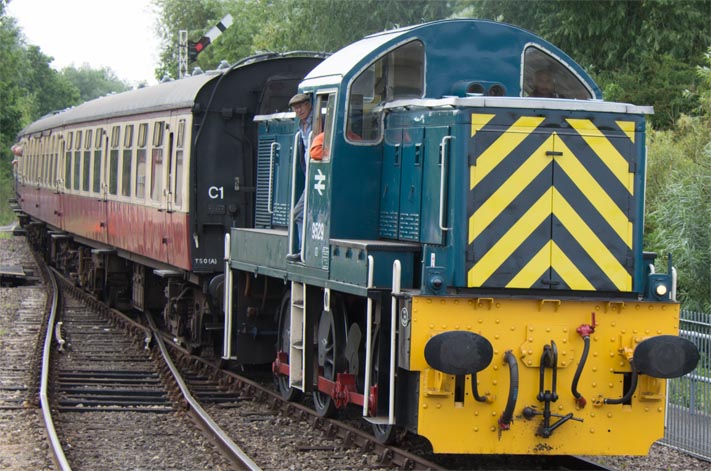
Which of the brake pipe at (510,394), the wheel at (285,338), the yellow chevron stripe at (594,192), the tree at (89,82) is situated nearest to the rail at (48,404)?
the wheel at (285,338)

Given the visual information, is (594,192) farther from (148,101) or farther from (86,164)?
(86,164)

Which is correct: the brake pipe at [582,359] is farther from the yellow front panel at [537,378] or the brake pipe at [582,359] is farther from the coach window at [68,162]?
the coach window at [68,162]

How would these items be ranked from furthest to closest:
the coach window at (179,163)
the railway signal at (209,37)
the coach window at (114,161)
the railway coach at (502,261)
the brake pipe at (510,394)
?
the railway signal at (209,37), the coach window at (114,161), the coach window at (179,163), the railway coach at (502,261), the brake pipe at (510,394)

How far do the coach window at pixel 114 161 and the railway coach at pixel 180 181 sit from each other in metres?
0.02

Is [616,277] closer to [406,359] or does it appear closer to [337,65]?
[406,359]

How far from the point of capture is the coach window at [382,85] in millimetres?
8695

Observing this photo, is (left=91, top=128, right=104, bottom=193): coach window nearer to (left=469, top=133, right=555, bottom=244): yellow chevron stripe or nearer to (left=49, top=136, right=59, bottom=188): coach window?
(left=49, top=136, right=59, bottom=188): coach window

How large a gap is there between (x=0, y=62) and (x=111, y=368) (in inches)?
1470

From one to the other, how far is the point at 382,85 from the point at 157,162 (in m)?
6.31

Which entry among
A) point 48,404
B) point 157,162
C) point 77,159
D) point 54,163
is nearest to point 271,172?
point 157,162

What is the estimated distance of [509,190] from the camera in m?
7.89

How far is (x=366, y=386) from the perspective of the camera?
8.24 metres

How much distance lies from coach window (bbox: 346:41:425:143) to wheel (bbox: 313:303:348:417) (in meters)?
1.57

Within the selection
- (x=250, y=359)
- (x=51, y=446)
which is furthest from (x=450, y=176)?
(x=250, y=359)
